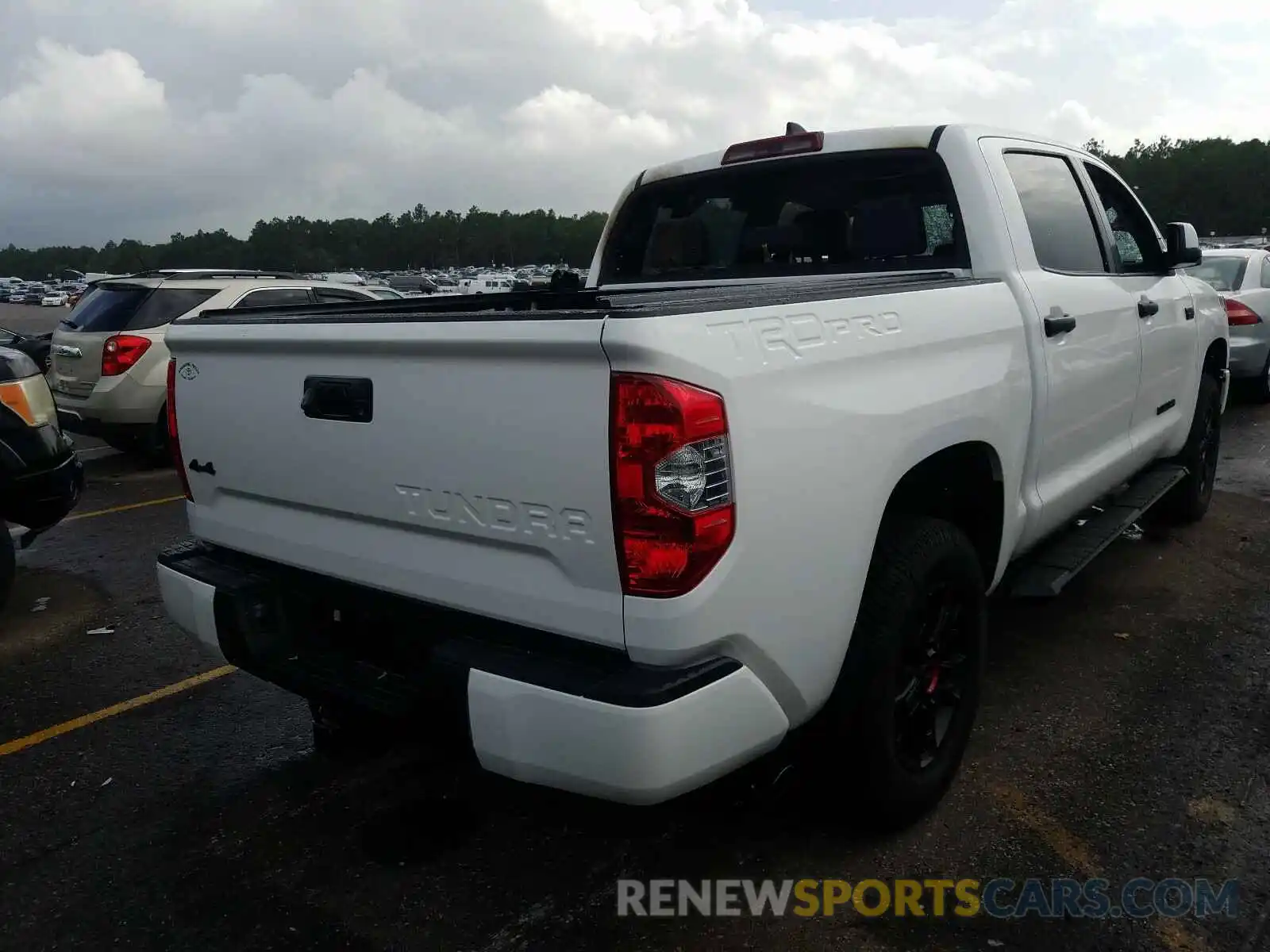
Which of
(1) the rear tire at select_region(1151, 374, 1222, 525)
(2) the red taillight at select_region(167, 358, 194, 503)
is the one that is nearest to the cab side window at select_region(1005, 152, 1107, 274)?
(1) the rear tire at select_region(1151, 374, 1222, 525)

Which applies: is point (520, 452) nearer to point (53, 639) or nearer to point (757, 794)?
point (757, 794)

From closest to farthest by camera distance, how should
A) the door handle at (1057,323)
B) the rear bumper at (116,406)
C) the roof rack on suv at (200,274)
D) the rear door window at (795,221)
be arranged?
the door handle at (1057,323) → the rear door window at (795,221) → the rear bumper at (116,406) → the roof rack on suv at (200,274)

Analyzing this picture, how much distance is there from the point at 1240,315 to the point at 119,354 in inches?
407

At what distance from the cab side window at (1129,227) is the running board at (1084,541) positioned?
3.27 feet

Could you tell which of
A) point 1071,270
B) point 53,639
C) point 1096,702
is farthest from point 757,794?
point 53,639

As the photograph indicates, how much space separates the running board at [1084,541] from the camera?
3.31 m

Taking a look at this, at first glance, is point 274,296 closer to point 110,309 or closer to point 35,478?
point 110,309

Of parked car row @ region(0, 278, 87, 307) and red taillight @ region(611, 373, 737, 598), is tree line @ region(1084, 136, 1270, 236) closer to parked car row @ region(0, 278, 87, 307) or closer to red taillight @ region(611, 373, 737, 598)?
parked car row @ region(0, 278, 87, 307)

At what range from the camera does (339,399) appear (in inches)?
91.2

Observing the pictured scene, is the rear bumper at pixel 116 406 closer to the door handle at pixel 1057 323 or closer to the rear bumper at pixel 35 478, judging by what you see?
the rear bumper at pixel 35 478

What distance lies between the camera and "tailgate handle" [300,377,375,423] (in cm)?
226

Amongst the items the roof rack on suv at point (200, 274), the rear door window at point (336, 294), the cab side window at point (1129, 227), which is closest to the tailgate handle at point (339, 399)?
the cab side window at point (1129, 227)

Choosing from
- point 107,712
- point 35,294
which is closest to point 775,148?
point 107,712

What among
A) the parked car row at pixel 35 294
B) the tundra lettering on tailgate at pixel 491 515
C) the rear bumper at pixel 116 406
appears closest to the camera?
the tundra lettering on tailgate at pixel 491 515
